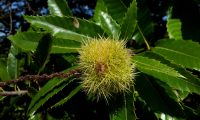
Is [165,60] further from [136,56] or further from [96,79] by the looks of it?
[96,79]

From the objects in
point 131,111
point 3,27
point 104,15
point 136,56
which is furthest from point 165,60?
point 3,27

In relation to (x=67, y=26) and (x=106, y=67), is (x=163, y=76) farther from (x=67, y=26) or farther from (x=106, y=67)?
(x=67, y=26)

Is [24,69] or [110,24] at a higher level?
[110,24]

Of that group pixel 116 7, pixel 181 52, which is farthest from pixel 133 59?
pixel 116 7

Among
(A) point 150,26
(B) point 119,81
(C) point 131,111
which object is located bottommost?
(C) point 131,111

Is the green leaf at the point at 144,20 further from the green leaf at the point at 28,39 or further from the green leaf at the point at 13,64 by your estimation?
the green leaf at the point at 13,64

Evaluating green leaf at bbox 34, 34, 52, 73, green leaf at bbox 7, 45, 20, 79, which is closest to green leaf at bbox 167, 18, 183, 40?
green leaf at bbox 34, 34, 52, 73

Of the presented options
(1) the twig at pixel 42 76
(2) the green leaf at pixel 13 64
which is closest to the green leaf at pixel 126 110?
(1) the twig at pixel 42 76
